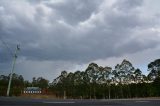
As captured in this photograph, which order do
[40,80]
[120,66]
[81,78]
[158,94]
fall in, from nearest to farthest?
1. [158,94]
2. [120,66]
3. [81,78]
4. [40,80]

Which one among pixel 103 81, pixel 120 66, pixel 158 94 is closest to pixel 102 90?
pixel 103 81

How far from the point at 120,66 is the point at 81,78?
16277 millimetres

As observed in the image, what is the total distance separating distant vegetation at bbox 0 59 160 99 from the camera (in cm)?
10769

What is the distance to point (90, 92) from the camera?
114 meters

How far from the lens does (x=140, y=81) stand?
364 ft

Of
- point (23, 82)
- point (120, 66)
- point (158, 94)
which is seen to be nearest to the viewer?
point (158, 94)

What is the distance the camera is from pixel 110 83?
113 meters

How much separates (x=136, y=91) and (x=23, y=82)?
47775 millimetres

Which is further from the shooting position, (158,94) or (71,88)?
(71,88)

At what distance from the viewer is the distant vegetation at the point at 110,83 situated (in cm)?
10769

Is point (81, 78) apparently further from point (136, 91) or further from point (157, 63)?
point (157, 63)

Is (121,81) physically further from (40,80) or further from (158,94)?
(40,80)

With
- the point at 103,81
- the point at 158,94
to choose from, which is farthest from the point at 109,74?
the point at 158,94

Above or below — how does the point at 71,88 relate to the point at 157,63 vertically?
below
